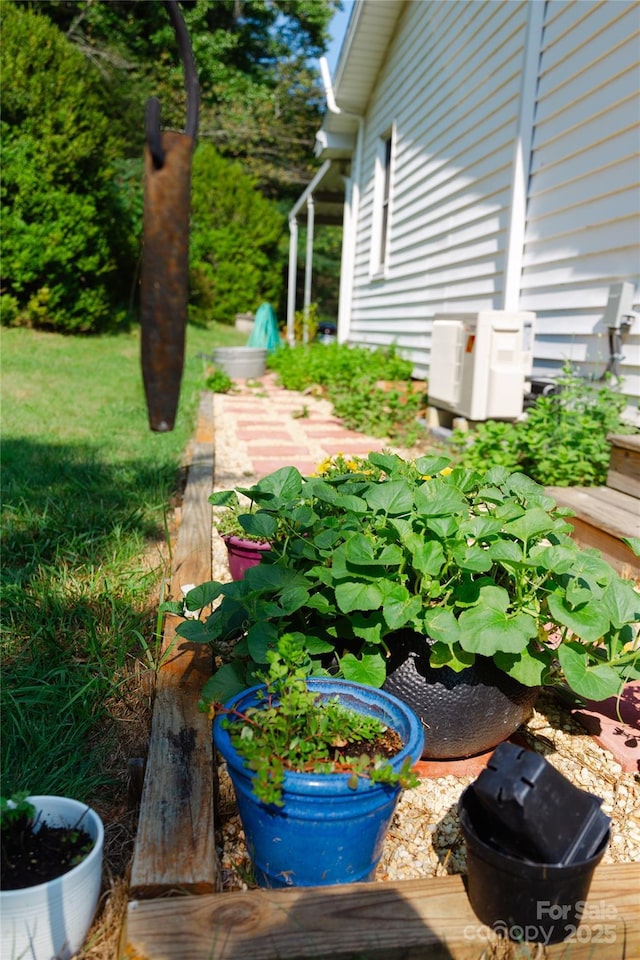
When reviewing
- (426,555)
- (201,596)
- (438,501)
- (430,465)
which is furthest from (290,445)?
(426,555)

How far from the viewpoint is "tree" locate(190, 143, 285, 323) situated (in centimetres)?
1902

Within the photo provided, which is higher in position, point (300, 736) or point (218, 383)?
point (218, 383)

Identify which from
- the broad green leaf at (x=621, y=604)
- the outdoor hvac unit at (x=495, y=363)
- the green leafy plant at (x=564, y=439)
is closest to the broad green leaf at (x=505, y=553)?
the broad green leaf at (x=621, y=604)

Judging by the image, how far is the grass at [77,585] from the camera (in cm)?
182

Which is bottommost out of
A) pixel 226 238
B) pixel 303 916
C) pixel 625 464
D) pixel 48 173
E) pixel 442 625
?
pixel 303 916

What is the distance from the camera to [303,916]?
1.26m

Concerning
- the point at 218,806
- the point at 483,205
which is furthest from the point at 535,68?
the point at 218,806

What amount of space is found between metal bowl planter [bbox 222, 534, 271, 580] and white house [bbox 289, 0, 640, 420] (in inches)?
98.1

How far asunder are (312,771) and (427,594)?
0.52 metres

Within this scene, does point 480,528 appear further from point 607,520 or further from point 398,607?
point 607,520

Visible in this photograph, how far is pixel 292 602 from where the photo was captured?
66.7 inches

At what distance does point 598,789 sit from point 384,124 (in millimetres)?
9663

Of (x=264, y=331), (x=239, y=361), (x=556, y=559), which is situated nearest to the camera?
(x=556, y=559)

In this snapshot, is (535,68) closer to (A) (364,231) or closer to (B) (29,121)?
(A) (364,231)
